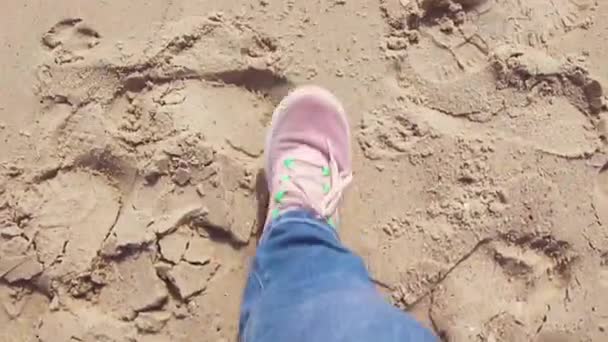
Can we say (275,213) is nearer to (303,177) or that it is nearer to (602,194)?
(303,177)

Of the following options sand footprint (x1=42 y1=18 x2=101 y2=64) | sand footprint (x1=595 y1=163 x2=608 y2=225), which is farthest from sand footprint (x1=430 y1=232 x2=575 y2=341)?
sand footprint (x1=42 y1=18 x2=101 y2=64)

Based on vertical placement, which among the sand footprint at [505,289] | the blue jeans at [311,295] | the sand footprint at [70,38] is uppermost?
the sand footprint at [70,38]

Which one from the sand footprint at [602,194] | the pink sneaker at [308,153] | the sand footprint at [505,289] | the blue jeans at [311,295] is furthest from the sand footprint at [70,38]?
the sand footprint at [602,194]

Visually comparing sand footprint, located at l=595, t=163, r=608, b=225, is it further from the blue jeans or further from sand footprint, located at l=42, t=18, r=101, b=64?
sand footprint, located at l=42, t=18, r=101, b=64

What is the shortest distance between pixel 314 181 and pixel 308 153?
0.17ft

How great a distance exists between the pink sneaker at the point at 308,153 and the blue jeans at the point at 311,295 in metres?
0.04

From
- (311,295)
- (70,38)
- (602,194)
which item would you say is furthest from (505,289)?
(70,38)

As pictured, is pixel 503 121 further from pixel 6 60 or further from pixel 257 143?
pixel 6 60

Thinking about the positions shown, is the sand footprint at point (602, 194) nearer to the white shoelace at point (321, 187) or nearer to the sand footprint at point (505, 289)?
the sand footprint at point (505, 289)

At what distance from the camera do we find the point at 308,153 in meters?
1.38

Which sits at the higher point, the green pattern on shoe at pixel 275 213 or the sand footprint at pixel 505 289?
the green pattern on shoe at pixel 275 213

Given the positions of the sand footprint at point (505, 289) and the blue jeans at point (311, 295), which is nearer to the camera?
the blue jeans at point (311, 295)

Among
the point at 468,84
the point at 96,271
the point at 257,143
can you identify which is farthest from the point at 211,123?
the point at 468,84

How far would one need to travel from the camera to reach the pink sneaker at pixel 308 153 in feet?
4.35
